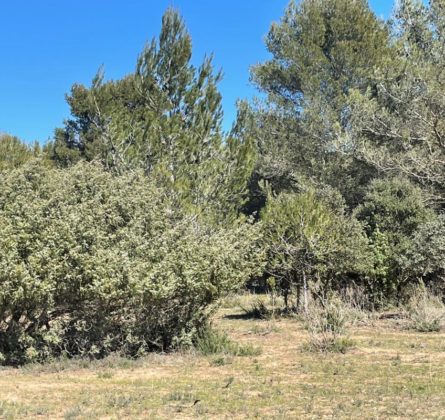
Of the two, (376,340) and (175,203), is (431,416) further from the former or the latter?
(175,203)

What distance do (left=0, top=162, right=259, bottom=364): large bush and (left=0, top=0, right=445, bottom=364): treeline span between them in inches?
1.2

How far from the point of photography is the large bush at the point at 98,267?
25.1 feet

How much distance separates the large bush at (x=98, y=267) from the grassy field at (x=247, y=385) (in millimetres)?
526

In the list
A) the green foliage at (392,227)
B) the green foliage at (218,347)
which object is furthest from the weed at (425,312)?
the green foliage at (218,347)

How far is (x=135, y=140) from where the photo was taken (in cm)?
1440

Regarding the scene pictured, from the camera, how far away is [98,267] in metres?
7.64

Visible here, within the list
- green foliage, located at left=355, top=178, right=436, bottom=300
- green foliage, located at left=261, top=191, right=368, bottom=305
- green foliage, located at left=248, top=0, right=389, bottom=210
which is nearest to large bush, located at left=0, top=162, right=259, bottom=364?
green foliage, located at left=261, top=191, right=368, bottom=305

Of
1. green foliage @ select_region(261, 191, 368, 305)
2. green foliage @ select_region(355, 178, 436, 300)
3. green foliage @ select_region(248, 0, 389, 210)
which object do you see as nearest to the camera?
green foliage @ select_region(261, 191, 368, 305)

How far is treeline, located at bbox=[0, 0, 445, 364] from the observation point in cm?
805

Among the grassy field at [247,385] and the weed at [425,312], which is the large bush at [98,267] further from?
the weed at [425,312]

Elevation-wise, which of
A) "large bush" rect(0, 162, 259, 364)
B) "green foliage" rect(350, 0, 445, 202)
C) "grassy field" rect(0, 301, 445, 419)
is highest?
"green foliage" rect(350, 0, 445, 202)

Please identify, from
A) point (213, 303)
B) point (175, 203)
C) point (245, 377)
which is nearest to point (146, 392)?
point (245, 377)

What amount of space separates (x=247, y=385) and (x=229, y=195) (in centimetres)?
808

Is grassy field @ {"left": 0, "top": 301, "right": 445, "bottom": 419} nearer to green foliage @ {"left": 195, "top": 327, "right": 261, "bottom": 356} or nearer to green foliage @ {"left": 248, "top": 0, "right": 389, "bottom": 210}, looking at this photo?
green foliage @ {"left": 195, "top": 327, "right": 261, "bottom": 356}
